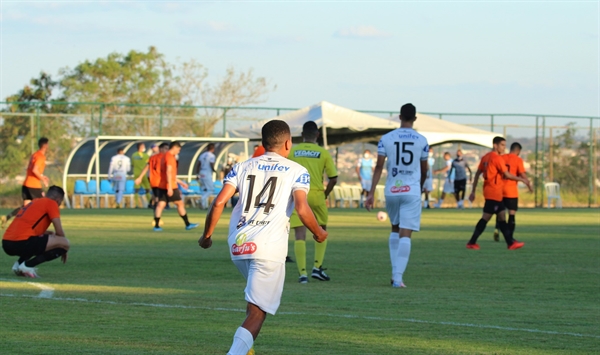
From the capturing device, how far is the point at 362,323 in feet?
29.4

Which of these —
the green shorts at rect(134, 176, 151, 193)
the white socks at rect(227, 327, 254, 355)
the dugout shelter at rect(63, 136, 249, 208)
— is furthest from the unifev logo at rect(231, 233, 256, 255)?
the dugout shelter at rect(63, 136, 249, 208)

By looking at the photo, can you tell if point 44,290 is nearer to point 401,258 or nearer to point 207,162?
point 401,258

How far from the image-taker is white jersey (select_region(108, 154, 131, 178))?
34438mm

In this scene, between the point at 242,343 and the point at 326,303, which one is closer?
the point at 242,343

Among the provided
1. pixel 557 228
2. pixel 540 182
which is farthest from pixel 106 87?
pixel 557 228

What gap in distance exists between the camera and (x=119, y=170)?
3447 centimetres

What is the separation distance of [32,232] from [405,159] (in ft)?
15.8

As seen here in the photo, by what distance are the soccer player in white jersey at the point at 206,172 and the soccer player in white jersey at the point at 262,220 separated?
1063 inches

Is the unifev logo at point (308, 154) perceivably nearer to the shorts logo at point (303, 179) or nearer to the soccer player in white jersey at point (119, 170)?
the shorts logo at point (303, 179)

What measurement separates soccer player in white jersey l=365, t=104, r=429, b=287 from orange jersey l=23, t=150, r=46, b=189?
38.2ft

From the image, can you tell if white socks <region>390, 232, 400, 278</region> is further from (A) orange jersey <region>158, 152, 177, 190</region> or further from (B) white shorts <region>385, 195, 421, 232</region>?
(A) orange jersey <region>158, 152, 177, 190</region>

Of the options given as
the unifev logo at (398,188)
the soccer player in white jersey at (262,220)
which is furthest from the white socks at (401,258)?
the soccer player in white jersey at (262,220)

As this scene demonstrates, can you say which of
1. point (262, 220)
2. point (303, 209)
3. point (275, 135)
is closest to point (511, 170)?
point (275, 135)

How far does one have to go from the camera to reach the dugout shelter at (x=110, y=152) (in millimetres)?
35594
